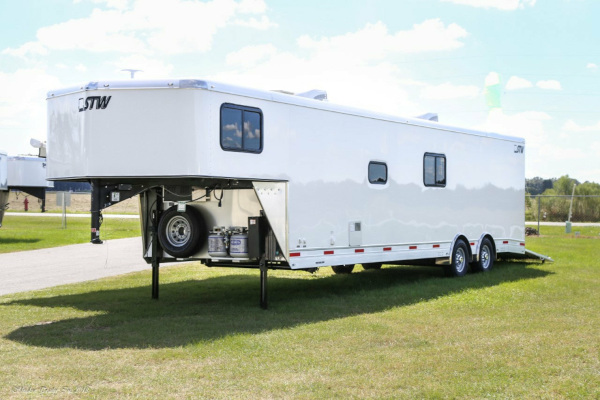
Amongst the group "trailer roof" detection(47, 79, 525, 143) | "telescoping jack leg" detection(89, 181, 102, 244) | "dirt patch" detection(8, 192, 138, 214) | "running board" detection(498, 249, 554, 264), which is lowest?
"running board" detection(498, 249, 554, 264)

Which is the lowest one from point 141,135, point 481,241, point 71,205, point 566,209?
point 481,241

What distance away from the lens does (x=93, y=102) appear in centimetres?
953

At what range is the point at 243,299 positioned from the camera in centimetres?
1157

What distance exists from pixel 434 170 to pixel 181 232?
5.61m

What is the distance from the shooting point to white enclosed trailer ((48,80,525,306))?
933cm

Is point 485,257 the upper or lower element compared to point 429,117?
lower

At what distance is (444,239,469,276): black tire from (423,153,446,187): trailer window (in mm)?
1441

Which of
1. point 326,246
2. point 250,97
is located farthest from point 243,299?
point 250,97

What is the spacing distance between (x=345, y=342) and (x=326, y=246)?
120 inches

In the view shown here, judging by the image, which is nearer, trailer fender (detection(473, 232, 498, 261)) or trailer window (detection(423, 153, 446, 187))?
trailer window (detection(423, 153, 446, 187))

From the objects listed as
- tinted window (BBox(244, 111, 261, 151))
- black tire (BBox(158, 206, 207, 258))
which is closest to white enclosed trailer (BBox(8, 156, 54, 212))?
black tire (BBox(158, 206, 207, 258))

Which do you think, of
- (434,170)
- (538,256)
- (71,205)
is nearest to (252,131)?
(434,170)

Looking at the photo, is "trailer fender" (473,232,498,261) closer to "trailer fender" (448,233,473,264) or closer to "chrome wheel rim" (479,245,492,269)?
"chrome wheel rim" (479,245,492,269)

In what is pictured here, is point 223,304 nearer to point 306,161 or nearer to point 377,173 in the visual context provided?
point 306,161
